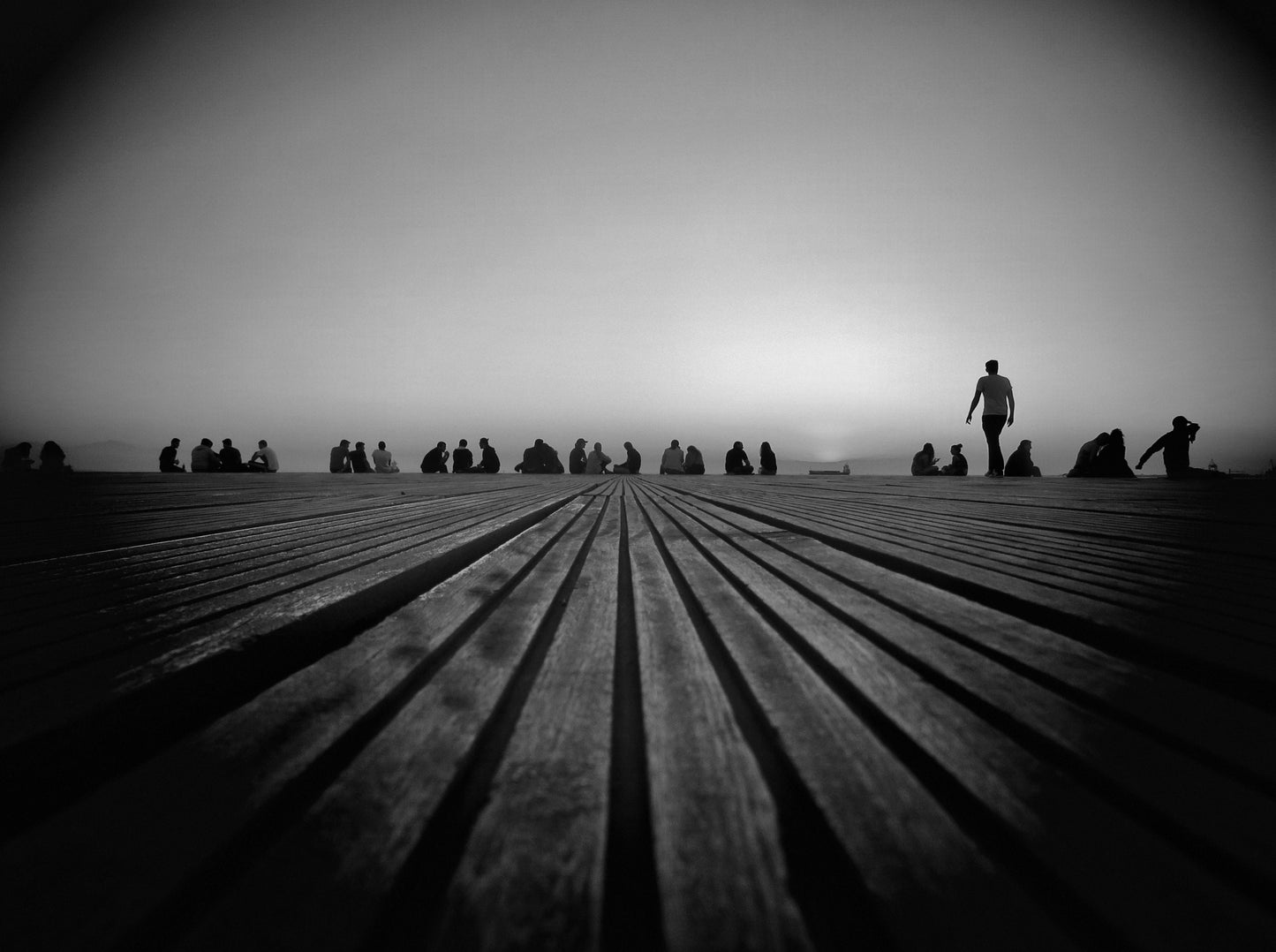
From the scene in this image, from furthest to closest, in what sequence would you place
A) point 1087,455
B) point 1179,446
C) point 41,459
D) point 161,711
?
point 41,459 < point 1087,455 < point 1179,446 < point 161,711

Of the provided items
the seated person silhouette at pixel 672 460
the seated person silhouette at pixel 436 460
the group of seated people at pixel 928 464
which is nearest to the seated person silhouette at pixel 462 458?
the seated person silhouette at pixel 436 460

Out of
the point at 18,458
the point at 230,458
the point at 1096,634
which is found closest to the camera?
the point at 1096,634

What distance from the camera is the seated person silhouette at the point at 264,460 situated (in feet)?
35.8

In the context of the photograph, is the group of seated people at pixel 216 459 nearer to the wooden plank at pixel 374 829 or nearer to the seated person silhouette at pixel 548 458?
the seated person silhouette at pixel 548 458

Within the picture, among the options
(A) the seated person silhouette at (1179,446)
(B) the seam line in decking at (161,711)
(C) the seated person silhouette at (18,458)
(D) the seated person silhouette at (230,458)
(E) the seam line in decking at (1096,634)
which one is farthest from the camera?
(D) the seated person silhouette at (230,458)

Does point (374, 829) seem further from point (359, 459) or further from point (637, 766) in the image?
point (359, 459)

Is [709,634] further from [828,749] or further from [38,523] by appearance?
[38,523]

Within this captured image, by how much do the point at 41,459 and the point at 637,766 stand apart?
13.1 metres

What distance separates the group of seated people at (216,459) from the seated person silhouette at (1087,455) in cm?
1367

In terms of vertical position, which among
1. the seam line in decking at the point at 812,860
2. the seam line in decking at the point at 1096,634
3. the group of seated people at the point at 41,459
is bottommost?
the seam line in decking at the point at 812,860

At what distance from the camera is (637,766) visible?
454 mm

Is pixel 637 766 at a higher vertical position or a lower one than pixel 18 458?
lower

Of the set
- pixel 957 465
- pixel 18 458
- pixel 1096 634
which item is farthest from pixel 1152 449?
pixel 18 458

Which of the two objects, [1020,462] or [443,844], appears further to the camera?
[1020,462]
